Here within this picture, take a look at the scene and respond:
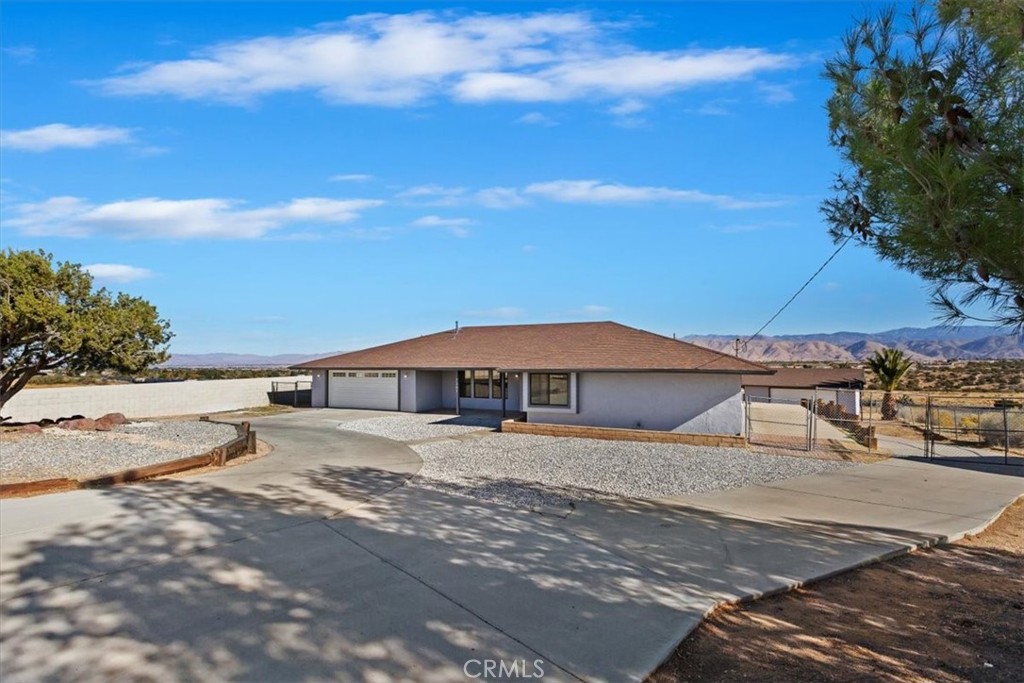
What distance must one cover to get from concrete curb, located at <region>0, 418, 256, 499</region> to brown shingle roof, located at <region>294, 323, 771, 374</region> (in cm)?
1038

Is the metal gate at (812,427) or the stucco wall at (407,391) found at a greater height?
the stucco wall at (407,391)

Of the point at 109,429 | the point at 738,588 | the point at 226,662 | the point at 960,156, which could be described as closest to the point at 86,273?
the point at 109,429

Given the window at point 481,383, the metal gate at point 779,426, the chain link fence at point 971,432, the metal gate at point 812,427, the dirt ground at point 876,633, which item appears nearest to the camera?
the dirt ground at point 876,633

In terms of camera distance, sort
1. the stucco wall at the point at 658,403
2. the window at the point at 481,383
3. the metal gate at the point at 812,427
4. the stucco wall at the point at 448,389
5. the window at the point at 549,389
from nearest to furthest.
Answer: the metal gate at the point at 812,427 → the stucco wall at the point at 658,403 → the window at the point at 549,389 → the window at the point at 481,383 → the stucco wall at the point at 448,389

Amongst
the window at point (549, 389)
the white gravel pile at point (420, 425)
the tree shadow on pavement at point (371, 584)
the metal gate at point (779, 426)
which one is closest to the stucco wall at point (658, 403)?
the window at point (549, 389)

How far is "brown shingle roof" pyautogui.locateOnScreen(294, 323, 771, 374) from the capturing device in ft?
67.0

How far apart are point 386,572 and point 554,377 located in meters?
15.6

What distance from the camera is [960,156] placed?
5.02 m

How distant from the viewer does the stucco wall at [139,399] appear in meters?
23.5

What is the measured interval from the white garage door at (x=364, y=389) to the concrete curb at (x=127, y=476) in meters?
14.5

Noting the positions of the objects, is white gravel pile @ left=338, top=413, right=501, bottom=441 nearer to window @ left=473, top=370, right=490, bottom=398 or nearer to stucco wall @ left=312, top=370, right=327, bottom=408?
window @ left=473, top=370, right=490, bottom=398

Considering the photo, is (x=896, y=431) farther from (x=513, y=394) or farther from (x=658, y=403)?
(x=513, y=394)

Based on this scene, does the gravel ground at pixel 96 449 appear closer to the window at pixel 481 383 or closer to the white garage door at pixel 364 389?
the white garage door at pixel 364 389

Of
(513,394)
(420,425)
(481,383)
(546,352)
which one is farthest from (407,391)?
(546,352)
